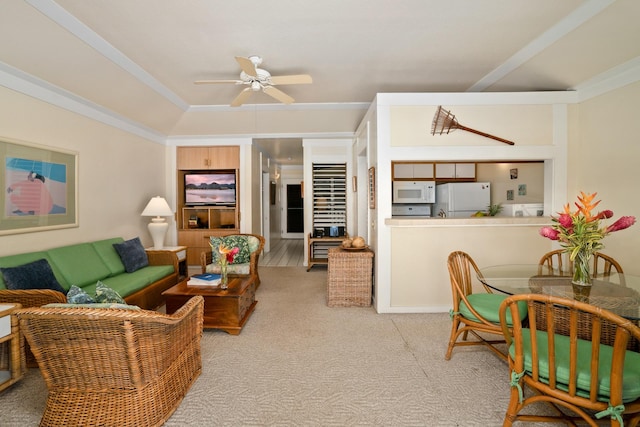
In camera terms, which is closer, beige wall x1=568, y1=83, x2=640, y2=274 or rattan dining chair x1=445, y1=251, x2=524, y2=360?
rattan dining chair x1=445, y1=251, x2=524, y2=360

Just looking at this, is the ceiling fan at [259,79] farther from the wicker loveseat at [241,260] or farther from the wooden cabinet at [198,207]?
the wooden cabinet at [198,207]

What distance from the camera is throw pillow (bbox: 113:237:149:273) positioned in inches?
148

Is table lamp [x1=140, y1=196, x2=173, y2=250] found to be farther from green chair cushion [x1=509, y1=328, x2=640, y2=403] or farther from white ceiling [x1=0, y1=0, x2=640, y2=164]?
green chair cushion [x1=509, y1=328, x2=640, y2=403]

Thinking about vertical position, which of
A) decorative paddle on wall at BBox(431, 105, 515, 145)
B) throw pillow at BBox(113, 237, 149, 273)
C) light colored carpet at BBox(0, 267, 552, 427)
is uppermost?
decorative paddle on wall at BBox(431, 105, 515, 145)

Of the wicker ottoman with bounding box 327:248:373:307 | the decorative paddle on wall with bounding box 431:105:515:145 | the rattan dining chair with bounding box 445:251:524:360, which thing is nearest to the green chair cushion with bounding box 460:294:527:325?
the rattan dining chair with bounding box 445:251:524:360

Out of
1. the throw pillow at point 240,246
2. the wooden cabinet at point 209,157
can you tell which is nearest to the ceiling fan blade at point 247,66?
the throw pillow at point 240,246

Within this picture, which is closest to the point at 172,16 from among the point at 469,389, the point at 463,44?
the point at 463,44

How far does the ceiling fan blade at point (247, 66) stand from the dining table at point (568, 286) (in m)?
2.61

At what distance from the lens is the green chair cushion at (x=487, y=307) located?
6.96 ft

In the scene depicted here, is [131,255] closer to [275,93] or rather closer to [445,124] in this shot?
[275,93]

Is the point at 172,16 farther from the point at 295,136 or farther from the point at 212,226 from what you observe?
the point at 212,226

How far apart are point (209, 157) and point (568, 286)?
18.3ft

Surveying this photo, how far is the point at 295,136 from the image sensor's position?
18.7 ft

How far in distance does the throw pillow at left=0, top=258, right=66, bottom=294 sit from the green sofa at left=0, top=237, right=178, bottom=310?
87 millimetres
